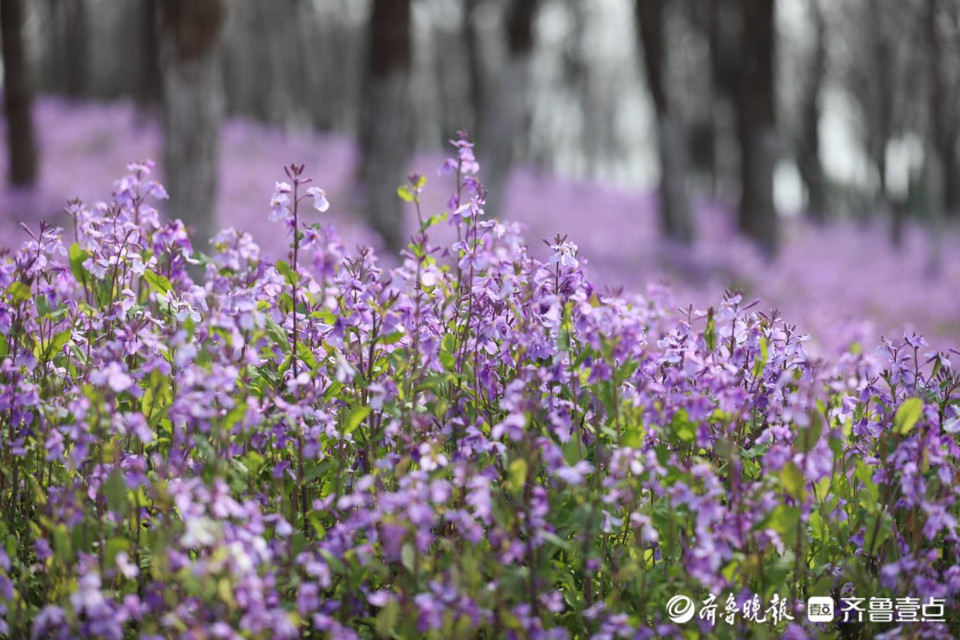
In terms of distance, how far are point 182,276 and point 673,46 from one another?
107 ft

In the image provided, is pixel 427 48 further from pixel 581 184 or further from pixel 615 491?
pixel 615 491

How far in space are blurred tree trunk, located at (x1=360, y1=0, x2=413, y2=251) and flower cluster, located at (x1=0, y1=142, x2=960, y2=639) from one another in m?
7.18

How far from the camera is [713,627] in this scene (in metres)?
2.67

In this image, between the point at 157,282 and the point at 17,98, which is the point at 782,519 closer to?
the point at 157,282

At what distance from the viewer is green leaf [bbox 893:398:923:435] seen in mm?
2738

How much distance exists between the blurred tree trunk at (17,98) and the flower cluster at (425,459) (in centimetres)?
1137

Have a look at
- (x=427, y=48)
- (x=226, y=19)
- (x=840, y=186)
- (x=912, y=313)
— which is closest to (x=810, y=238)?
(x=912, y=313)

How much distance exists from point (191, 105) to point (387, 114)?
12.1 feet

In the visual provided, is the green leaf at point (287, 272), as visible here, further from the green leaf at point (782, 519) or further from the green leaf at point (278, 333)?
the green leaf at point (782, 519)

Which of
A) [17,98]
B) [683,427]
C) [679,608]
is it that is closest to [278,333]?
[683,427]

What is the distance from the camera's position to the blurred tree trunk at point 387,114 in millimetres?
10570

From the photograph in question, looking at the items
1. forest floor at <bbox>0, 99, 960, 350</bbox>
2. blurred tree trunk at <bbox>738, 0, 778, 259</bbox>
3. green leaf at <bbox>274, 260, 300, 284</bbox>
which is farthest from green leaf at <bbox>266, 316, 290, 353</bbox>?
blurred tree trunk at <bbox>738, 0, 778, 259</bbox>

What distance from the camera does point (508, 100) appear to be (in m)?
12.7

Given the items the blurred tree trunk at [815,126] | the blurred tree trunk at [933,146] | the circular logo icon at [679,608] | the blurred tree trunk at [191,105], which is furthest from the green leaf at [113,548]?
the blurred tree trunk at [815,126]
